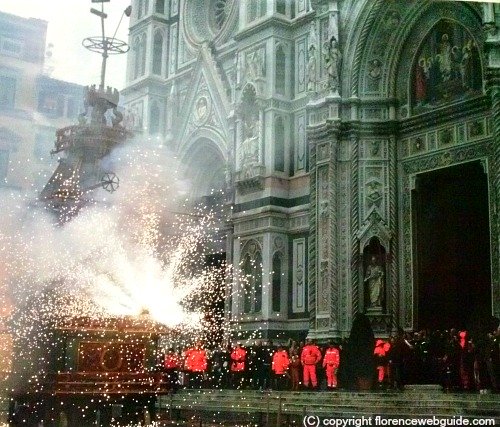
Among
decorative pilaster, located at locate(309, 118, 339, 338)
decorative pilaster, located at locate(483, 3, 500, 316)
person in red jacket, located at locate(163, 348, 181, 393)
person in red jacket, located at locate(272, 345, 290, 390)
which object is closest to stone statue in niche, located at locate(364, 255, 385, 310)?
decorative pilaster, located at locate(309, 118, 339, 338)

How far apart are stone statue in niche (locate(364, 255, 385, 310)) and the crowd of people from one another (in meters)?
1.15

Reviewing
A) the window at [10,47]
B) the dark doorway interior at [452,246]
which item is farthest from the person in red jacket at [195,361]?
the window at [10,47]

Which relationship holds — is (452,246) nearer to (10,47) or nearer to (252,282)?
(252,282)

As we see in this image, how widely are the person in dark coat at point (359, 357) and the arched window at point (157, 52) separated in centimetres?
1594

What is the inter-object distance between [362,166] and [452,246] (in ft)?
11.1

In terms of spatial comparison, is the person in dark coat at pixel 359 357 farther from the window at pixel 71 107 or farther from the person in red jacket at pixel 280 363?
the window at pixel 71 107

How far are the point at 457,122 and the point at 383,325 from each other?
18.8 feet

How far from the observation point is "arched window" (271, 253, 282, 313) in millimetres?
23031

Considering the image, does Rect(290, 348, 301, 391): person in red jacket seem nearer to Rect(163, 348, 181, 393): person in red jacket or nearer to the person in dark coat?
the person in dark coat

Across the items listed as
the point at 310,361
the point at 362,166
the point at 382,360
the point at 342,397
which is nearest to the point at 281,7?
the point at 362,166

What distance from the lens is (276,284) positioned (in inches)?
917

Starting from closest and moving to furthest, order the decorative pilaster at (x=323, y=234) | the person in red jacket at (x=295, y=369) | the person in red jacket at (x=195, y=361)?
the person in red jacket at (x=295, y=369) < the person in red jacket at (x=195, y=361) < the decorative pilaster at (x=323, y=234)

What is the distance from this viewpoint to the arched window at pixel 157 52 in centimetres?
3120

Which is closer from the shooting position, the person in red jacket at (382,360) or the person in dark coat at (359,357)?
the person in red jacket at (382,360)
